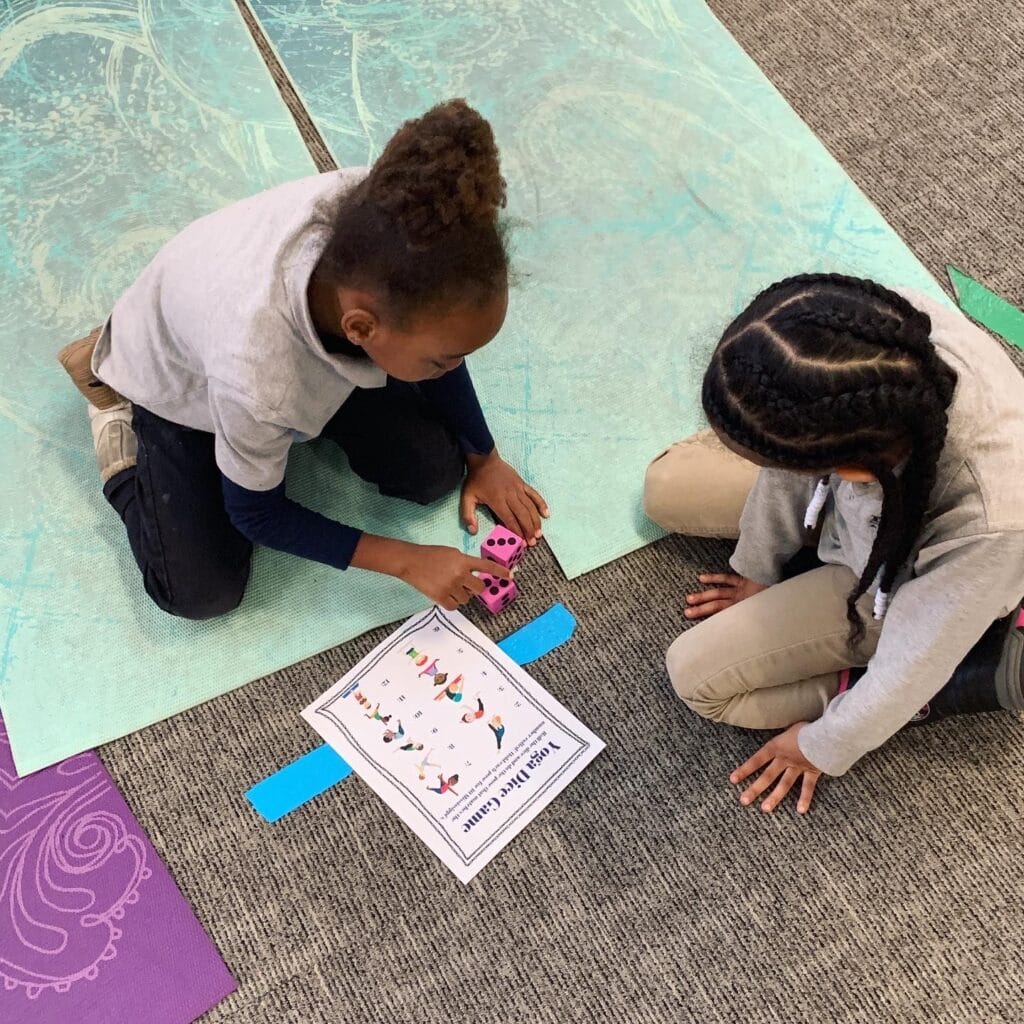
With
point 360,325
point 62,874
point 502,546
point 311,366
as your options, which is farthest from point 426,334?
point 62,874

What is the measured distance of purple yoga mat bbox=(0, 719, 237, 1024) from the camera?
994 millimetres

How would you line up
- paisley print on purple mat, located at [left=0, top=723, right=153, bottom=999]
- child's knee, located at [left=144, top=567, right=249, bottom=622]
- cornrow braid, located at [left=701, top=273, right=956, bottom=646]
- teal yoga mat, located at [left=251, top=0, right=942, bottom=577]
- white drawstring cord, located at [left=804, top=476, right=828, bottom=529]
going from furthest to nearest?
1. teal yoga mat, located at [left=251, top=0, right=942, bottom=577]
2. child's knee, located at [left=144, top=567, right=249, bottom=622]
3. paisley print on purple mat, located at [left=0, top=723, right=153, bottom=999]
4. white drawstring cord, located at [left=804, top=476, right=828, bottom=529]
5. cornrow braid, located at [left=701, top=273, right=956, bottom=646]

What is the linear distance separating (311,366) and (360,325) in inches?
4.7

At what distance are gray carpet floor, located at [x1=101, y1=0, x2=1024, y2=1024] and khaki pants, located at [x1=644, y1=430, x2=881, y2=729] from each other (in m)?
0.06

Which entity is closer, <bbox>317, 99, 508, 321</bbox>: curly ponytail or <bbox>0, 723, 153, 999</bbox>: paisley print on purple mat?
<bbox>317, 99, 508, 321</bbox>: curly ponytail

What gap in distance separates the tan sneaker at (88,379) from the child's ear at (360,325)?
48 cm

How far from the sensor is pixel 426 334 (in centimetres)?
77

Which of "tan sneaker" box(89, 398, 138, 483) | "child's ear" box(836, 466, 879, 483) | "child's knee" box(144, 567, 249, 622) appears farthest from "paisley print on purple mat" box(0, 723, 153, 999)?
"child's ear" box(836, 466, 879, 483)

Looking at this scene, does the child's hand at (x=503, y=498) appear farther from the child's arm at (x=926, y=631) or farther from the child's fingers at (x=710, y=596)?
the child's arm at (x=926, y=631)

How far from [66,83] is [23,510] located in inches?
29.7

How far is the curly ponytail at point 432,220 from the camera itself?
28.4 inches

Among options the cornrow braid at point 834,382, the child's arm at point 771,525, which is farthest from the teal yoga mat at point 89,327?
the cornrow braid at point 834,382

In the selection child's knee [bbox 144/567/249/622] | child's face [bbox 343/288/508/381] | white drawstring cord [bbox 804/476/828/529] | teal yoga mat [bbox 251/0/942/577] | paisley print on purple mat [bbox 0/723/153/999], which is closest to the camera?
child's face [bbox 343/288/508/381]

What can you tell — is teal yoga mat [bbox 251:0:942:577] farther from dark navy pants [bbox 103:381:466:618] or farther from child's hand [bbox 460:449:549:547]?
dark navy pants [bbox 103:381:466:618]
